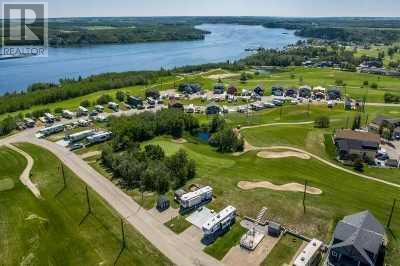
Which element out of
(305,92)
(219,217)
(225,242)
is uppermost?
(305,92)

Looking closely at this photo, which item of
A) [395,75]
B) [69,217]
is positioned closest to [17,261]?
[69,217]

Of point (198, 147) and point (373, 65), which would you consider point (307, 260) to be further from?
point (373, 65)

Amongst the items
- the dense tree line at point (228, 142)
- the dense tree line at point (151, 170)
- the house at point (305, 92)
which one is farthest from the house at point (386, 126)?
the dense tree line at point (151, 170)

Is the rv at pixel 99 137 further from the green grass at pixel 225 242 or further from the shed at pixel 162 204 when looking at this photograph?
the green grass at pixel 225 242

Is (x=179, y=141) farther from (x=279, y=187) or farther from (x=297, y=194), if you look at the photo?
(x=297, y=194)

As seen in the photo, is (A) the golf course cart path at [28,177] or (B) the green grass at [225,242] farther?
(A) the golf course cart path at [28,177]

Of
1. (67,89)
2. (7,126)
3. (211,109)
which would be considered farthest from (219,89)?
(7,126)
